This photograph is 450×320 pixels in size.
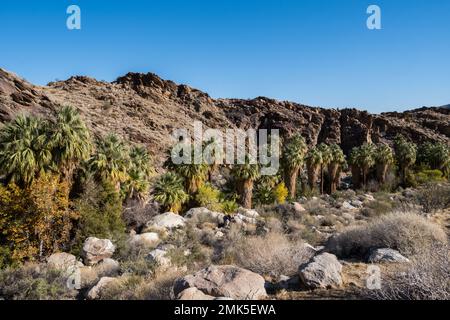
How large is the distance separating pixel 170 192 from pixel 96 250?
13.9 metres

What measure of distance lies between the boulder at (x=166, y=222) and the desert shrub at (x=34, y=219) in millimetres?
5746

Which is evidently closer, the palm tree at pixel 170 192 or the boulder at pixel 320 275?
the boulder at pixel 320 275

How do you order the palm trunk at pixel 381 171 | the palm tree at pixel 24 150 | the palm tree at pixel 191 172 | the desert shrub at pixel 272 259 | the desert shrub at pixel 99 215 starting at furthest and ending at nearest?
the palm trunk at pixel 381 171 → the palm tree at pixel 191 172 → the palm tree at pixel 24 150 → the desert shrub at pixel 99 215 → the desert shrub at pixel 272 259

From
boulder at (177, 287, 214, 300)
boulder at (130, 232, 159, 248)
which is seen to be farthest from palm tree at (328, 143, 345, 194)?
boulder at (177, 287, 214, 300)

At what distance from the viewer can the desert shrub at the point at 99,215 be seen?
17.9 m

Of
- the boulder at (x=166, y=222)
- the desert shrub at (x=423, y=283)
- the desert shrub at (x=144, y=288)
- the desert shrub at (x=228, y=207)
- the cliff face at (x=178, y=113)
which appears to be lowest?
the desert shrub at (x=228, y=207)

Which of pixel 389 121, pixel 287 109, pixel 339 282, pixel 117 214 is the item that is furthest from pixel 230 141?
pixel 339 282

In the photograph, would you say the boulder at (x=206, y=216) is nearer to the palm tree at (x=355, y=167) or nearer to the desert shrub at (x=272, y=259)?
the desert shrub at (x=272, y=259)

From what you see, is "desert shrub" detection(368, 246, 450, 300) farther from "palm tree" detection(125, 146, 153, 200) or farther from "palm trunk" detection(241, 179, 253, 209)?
"palm trunk" detection(241, 179, 253, 209)

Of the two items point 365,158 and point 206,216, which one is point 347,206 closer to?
point 206,216

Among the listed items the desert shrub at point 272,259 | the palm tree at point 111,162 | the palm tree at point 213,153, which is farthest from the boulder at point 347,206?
the desert shrub at point 272,259

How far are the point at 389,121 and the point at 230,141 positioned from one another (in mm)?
50632
